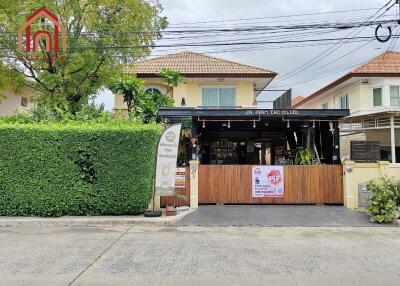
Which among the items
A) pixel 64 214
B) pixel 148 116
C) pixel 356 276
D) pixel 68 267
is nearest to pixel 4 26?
pixel 148 116

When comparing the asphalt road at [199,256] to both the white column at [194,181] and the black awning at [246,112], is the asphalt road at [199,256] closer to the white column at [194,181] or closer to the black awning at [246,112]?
the white column at [194,181]

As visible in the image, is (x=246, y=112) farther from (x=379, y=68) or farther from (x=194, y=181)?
(x=379, y=68)

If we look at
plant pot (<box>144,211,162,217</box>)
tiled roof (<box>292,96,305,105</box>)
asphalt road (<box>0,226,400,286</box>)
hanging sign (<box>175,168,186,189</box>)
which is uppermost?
tiled roof (<box>292,96,305,105</box>)

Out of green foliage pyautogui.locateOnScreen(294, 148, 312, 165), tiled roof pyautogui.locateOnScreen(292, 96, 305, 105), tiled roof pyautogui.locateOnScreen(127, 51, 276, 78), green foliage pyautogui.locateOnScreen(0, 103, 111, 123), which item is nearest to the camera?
green foliage pyautogui.locateOnScreen(0, 103, 111, 123)

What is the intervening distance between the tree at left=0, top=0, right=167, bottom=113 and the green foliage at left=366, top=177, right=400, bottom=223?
10456 mm

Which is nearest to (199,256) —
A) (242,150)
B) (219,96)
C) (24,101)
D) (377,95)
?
(242,150)

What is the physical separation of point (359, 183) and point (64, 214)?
9619 mm

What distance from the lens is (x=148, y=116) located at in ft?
55.6

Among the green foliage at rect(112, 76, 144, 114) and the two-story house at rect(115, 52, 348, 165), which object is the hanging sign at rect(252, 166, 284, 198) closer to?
the two-story house at rect(115, 52, 348, 165)

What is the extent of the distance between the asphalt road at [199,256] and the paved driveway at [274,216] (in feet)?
1.66

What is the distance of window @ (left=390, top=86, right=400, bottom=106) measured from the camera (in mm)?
22703

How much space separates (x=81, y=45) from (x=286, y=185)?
979 centimetres

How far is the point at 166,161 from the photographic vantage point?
12289 mm

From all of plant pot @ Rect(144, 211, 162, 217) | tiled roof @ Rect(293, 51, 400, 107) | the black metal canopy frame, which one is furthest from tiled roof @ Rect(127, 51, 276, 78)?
plant pot @ Rect(144, 211, 162, 217)
